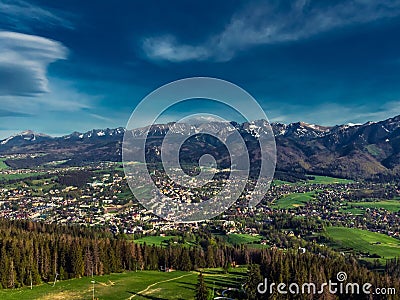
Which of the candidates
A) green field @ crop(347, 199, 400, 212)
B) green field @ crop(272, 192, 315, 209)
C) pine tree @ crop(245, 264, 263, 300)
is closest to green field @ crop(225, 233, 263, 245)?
green field @ crop(272, 192, 315, 209)

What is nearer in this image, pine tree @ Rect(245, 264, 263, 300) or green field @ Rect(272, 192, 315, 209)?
pine tree @ Rect(245, 264, 263, 300)

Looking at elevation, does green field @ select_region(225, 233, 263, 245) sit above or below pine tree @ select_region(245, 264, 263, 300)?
below

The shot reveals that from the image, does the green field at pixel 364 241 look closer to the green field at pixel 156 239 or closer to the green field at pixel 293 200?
the green field at pixel 293 200

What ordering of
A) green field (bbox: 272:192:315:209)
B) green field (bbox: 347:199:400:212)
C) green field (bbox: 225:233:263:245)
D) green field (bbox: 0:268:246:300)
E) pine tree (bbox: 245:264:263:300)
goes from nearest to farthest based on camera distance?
pine tree (bbox: 245:264:263:300) → green field (bbox: 0:268:246:300) → green field (bbox: 225:233:263:245) → green field (bbox: 347:199:400:212) → green field (bbox: 272:192:315:209)

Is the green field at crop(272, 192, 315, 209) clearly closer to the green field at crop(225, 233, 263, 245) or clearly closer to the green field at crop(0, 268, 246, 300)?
the green field at crop(225, 233, 263, 245)

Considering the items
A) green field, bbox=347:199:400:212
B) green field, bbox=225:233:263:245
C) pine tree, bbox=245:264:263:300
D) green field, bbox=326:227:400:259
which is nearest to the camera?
pine tree, bbox=245:264:263:300

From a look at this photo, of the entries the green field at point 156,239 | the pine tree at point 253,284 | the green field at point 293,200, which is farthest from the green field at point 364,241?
the pine tree at point 253,284
